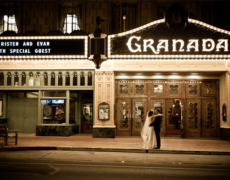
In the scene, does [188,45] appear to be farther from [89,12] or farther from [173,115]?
[89,12]

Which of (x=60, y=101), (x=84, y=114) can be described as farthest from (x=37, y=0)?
(x=84, y=114)

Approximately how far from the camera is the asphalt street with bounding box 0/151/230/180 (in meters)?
6.31

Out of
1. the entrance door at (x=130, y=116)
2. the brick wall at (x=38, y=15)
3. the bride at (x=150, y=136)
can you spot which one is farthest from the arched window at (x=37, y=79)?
the bride at (x=150, y=136)

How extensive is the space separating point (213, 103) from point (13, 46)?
39.7ft

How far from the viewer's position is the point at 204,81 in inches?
570

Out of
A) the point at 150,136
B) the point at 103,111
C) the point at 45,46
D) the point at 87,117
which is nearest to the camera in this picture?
the point at 150,136

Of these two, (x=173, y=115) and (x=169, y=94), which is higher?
(x=169, y=94)

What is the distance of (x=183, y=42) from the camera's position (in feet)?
39.2

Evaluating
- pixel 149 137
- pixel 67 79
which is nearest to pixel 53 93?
pixel 67 79

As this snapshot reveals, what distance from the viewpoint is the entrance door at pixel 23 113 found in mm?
15484

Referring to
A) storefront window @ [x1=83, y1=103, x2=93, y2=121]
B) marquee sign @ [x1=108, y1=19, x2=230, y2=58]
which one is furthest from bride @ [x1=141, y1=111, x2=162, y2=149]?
storefront window @ [x1=83, y1=103, x2=93, y2=121]

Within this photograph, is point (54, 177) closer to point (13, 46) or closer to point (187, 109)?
point (13, 46)

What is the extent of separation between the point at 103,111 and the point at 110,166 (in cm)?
641

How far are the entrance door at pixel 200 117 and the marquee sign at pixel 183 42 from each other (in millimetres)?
3551
